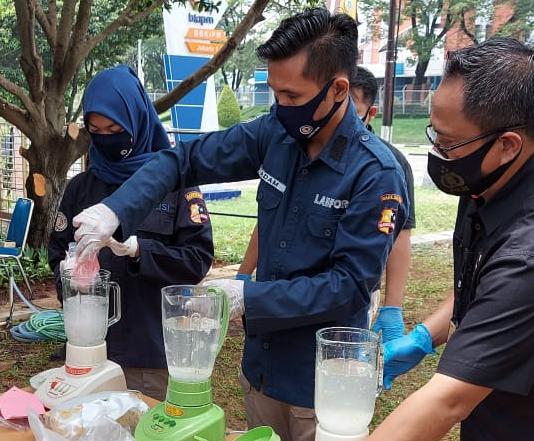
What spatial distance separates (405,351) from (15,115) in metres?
5.02

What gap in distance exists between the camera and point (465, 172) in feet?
4.42

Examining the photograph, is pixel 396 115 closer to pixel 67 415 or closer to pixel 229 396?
pixel 229 396

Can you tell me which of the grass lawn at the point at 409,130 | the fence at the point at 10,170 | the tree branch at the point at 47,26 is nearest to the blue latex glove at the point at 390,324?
the tree branch at the point at 47,26

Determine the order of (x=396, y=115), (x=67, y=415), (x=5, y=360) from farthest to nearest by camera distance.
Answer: (x=396, y=115)
(x=5, y=360)
(x=67, y=415)

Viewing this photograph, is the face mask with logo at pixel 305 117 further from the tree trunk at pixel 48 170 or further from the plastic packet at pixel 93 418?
the tree trunk at pixel 48 170

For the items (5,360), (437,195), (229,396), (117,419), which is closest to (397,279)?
(229,396)

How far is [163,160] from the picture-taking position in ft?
5.98

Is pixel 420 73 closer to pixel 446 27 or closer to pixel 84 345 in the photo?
pixel 446 27

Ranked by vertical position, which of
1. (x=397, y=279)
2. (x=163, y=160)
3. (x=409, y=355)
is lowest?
(x=397, y=279)

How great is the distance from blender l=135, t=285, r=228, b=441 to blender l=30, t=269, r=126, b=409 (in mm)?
311

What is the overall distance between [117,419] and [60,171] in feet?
15.5

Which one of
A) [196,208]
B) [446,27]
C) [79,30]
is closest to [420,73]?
[446,27]

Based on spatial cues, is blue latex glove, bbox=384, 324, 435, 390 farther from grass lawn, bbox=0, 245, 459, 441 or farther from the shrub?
the shrub

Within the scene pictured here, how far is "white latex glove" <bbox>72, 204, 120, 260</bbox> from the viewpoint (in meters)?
1.56
